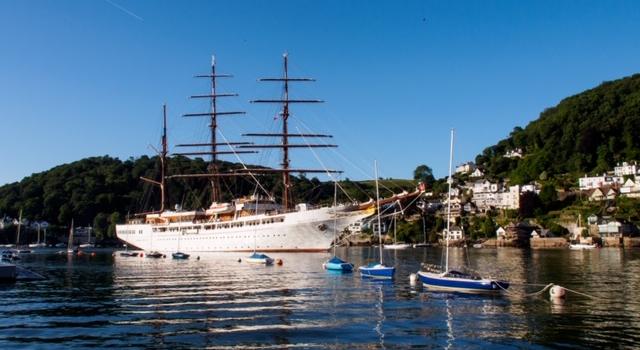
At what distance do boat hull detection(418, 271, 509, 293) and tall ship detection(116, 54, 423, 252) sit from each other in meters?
33.0

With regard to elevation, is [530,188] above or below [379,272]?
above

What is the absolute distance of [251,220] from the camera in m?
87.2

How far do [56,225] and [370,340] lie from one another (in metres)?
179

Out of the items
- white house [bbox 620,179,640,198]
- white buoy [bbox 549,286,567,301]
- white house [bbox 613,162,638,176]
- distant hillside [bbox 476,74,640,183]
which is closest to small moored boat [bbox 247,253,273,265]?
white buoy [bbox 549,286,567,301]

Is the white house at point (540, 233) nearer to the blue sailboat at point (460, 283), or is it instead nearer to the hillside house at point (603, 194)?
the hillside house at point (603, 194)

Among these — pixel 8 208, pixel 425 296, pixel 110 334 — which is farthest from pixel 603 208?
pixel 8 208

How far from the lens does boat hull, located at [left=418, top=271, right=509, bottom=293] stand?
1300 inches

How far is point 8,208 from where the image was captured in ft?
610

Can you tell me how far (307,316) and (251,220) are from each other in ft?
204

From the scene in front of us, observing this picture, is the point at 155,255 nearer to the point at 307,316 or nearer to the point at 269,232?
the point at 269,232

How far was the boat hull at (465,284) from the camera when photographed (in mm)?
33031

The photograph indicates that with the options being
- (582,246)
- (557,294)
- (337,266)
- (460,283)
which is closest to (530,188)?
(582,246)

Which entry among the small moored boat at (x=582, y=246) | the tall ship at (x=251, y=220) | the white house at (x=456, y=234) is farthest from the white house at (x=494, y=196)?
the tall ship at (x=251, y=220)

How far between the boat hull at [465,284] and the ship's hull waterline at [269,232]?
134ft
